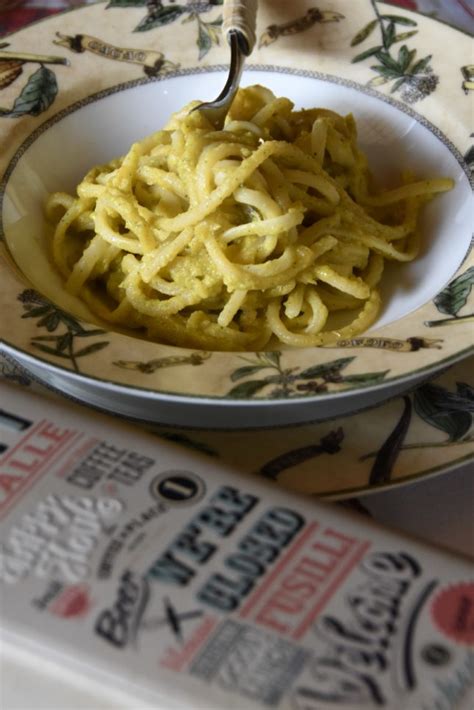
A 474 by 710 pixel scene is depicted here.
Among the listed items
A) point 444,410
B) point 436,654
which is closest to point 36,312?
point 444,410

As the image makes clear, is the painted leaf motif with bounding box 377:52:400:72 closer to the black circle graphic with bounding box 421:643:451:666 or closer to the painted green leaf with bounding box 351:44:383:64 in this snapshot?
the painted green leaf with bounding box 351:44:383:64

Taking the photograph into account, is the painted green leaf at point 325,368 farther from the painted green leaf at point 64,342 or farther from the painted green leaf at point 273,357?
the painted green leaf at point 64,342

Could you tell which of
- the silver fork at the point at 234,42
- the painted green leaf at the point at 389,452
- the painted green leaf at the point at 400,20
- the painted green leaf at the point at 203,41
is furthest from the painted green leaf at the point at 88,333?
the painted green leaf at the point at 400,20

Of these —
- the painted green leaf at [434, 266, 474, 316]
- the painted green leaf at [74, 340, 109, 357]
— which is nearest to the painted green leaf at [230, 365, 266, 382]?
the painted green leaf at [74, 340, 109, 357]

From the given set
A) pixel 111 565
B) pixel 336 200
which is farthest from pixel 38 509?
pixel 336 200

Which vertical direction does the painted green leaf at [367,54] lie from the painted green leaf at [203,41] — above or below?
above
